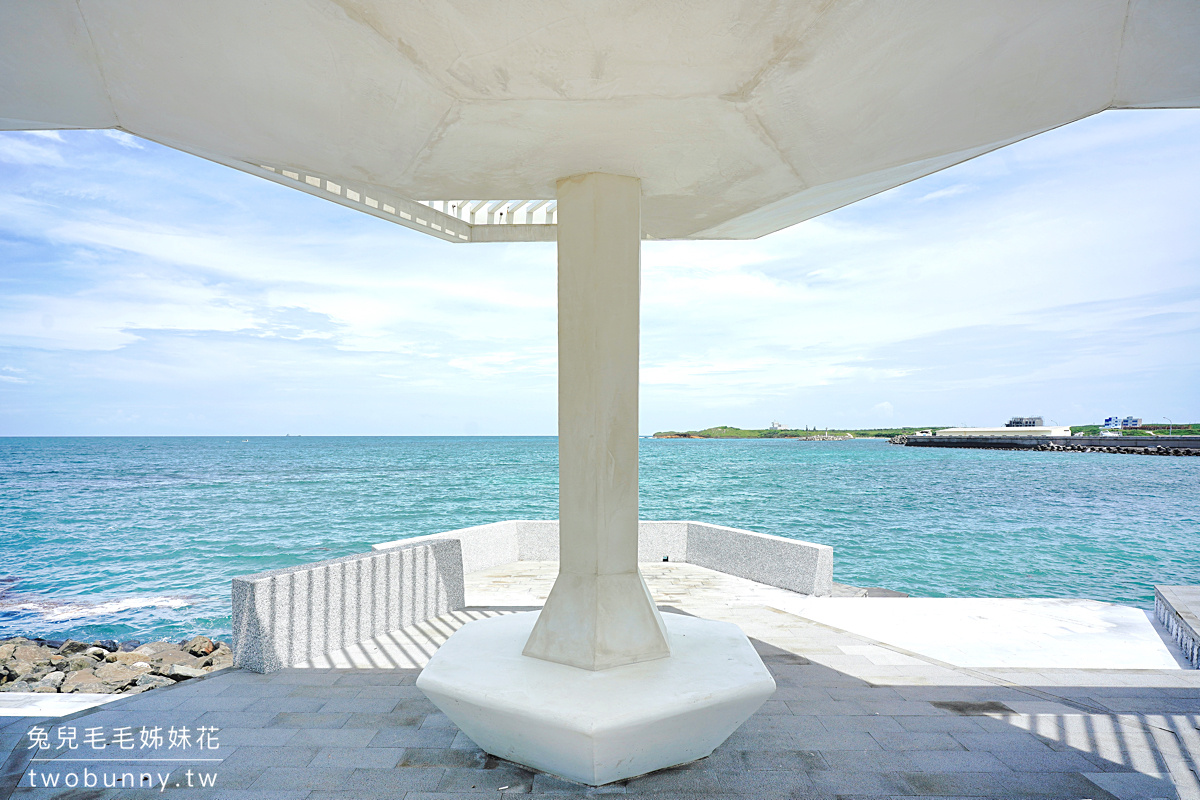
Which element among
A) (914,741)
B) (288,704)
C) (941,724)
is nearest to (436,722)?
(288,704)

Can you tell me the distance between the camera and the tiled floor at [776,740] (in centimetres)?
447

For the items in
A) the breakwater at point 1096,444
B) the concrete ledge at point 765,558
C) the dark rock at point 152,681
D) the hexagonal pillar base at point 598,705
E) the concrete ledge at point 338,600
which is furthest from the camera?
the breakwater at point 1096,444

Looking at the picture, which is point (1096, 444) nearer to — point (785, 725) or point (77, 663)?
point (785, 725)

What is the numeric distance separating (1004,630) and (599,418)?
8238 millimetres

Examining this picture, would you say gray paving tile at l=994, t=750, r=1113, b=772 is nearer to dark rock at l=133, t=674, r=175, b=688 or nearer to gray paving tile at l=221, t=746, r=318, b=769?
gray paving tile at l=221, t=746, r=318, b=769

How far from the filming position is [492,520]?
132 feet

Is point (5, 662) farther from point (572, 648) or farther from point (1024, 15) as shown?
point (1024, 15)

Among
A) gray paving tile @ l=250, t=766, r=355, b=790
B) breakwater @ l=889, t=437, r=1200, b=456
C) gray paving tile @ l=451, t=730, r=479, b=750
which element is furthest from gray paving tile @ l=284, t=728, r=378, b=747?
breakwater @ l=889, t=437, r=1200, b=456

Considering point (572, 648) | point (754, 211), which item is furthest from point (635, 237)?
point (572, 648)

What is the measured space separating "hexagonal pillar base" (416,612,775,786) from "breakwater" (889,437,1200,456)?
12517 cm

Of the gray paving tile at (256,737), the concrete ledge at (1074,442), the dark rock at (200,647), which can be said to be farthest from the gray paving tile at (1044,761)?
the concrete ledge at (1074,442)

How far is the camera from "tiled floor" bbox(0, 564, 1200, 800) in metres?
4.47

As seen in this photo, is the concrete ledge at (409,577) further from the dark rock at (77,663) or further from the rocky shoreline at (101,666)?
the dark rock at (77,663)

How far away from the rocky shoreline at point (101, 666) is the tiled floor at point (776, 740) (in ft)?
13.1
